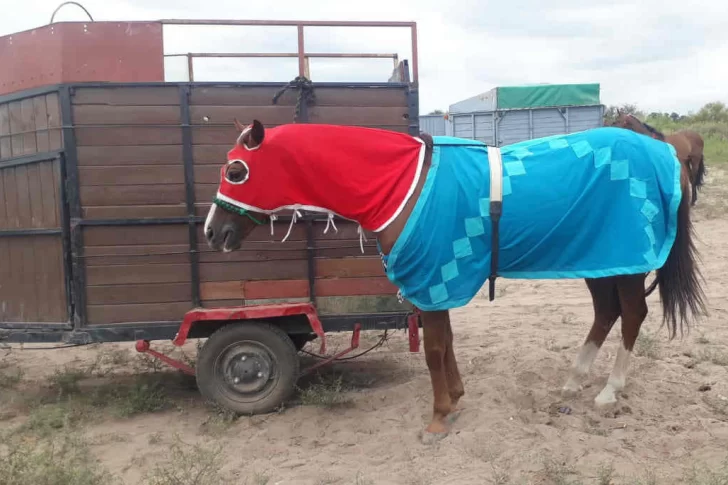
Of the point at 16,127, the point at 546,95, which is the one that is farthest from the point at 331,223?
the point at 546,95

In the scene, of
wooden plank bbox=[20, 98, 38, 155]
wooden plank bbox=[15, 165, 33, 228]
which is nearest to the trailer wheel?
wooden plank bbox=[15, 165, 33, 228]

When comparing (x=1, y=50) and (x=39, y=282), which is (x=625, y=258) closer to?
(x=39, y=282)

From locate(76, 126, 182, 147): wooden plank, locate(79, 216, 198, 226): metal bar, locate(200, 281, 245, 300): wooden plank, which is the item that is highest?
locate(76, 126, 182, 147): wooden plank

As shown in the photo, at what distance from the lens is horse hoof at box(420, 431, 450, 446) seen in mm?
3531

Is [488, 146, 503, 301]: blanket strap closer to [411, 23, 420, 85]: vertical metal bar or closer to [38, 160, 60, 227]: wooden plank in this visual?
[411, 23, 420, 85]: vertical metal bar

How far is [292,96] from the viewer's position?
13.2 feet

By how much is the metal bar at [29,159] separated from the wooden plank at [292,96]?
38.2 inches

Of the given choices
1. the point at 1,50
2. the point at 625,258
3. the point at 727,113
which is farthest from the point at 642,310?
the point at 727,113

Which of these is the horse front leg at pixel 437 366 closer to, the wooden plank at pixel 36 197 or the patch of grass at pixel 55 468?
the patch of grass at pixel 55 468

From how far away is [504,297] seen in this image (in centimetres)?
788

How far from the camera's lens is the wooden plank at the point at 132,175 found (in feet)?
13.0

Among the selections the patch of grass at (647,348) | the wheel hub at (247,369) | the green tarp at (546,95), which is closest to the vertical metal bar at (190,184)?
the wheel hub at (247,369)

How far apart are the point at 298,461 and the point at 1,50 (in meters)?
3.29

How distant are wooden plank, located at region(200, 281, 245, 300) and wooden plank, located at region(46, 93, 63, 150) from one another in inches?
51.8
